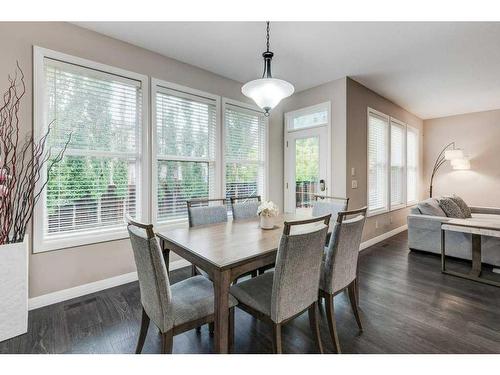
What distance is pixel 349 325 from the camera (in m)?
1.98

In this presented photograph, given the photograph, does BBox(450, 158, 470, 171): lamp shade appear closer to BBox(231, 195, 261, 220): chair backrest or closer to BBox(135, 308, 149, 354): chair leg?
BBox(231, 195, 261, 220): chair backrest

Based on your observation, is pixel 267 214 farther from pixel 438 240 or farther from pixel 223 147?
pixel 438 240

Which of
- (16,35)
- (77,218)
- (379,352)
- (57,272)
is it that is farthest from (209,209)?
(16,35)

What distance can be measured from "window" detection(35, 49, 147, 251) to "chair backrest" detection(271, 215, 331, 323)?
2.06 meters

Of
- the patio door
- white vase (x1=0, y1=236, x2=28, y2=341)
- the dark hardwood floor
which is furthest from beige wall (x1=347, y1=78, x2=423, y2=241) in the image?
white vase (x1=0, y1=236, x2=28, y2=341)

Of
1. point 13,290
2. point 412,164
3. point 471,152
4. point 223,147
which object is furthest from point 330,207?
point 471,152

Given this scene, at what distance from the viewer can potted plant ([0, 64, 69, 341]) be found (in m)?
1.82

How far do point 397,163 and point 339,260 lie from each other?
4.14 m

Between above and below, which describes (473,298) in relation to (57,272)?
below

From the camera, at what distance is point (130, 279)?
9.14 feet

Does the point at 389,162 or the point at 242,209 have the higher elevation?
the point at 389,162

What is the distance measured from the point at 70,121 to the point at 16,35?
0.76 metres

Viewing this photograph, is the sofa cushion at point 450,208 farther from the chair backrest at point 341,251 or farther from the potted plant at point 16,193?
the potted plant at point 16,193
